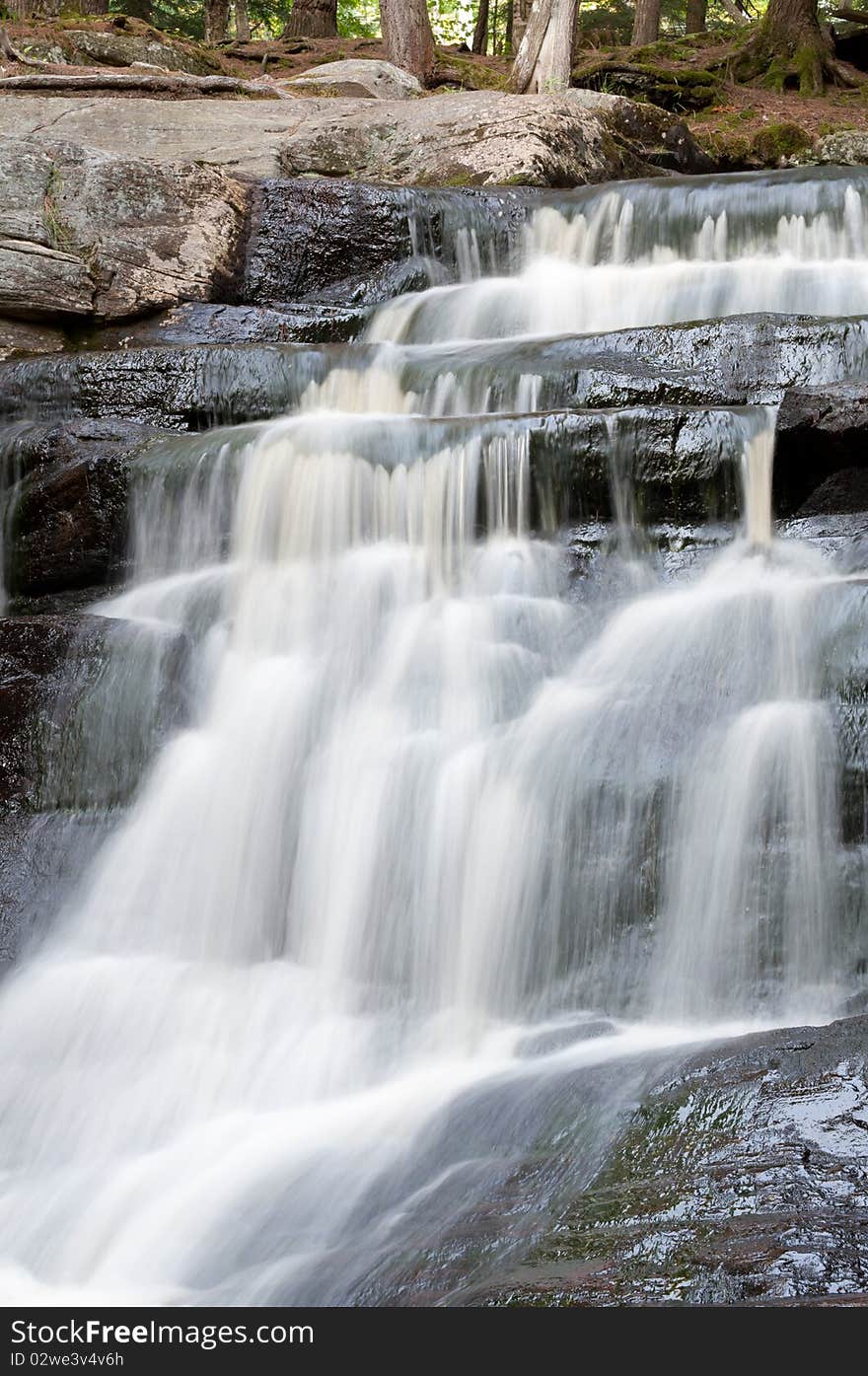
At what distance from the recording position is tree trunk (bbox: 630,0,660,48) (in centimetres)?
1930

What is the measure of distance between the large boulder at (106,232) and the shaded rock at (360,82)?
13.7 feet

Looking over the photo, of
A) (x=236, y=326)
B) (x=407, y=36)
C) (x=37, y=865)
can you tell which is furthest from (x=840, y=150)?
(x=37, y=865)

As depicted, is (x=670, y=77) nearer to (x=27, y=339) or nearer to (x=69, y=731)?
(x=27, y=339)

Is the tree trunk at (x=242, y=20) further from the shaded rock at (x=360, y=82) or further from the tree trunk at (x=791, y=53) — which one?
the tree trunk at (x=791, y=53)

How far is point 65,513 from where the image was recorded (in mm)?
6828

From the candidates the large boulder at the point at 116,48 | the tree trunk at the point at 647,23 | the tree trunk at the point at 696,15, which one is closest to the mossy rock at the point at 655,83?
the tree trunk at the point at 647,23

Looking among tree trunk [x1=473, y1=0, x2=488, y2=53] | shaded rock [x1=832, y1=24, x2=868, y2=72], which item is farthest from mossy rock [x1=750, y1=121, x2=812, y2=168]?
tree trunk [x1=473, y1=0, x2=488, y2=53]

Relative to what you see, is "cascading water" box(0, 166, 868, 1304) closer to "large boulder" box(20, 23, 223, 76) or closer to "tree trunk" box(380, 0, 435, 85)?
A: "large boulder" box(20, 23, 223, 76)

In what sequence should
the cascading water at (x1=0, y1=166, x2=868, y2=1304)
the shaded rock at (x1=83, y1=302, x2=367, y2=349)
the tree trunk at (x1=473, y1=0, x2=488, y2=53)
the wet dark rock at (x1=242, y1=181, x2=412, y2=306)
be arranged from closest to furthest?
the cascading water at (x1=0, y1=166, x2=868, y2=1304) < the shaded rock at (x1=83, y1=302, x2=367, y2=349) < the wet dark rock at (x1=242, y1=181, x2=412, y2=306) < the tree trunk at (x1=473, y1=0, x2=488, y2=53)

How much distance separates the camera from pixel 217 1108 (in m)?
4.12

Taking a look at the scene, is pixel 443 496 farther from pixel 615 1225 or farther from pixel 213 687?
pixel 615 1225

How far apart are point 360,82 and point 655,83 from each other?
13.2 feet

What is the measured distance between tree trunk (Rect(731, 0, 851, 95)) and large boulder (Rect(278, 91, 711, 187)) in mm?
4890

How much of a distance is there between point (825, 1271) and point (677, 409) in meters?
4.62
